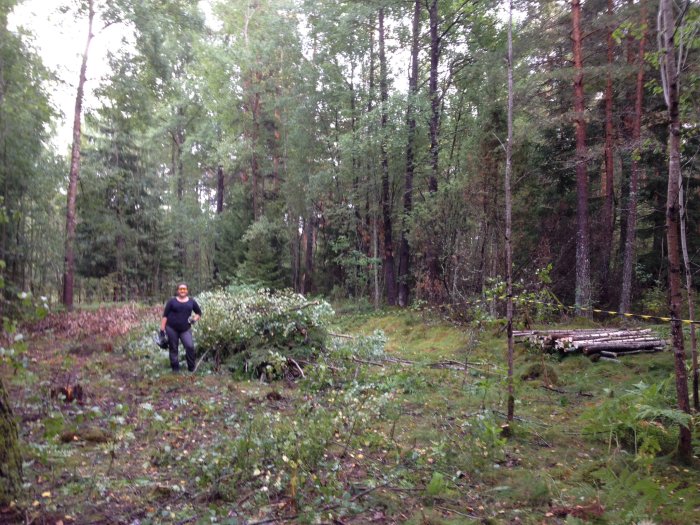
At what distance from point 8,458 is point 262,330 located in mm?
5956

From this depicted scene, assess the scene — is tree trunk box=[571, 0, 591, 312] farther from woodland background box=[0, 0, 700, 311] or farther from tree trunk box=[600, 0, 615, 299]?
tree trunk box=[600, 0, 615, 299]

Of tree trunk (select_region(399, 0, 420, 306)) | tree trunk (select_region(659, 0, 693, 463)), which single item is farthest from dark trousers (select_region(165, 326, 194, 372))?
tree trunk (select_region(399, 0, 420, 306))

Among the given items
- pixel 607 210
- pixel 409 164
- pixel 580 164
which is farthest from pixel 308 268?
pixel 580 164

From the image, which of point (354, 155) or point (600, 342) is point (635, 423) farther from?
point (354, 155)

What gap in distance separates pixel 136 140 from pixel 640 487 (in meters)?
25.8

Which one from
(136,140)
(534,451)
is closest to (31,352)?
(534,451)

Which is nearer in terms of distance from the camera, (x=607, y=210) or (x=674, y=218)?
(x=674, y=218)

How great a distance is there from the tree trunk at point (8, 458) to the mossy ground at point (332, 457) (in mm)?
83

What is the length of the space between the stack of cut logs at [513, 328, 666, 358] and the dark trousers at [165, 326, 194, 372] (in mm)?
6615

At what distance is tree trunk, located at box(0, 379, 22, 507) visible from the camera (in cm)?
321

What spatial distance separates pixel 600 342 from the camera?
954cm

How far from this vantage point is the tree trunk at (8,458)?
3213 millimetres

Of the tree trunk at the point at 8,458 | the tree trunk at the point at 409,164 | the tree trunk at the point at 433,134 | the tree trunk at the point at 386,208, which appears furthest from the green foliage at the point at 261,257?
the tree trunk at the point at 8,458

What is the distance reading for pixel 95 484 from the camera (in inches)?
153
